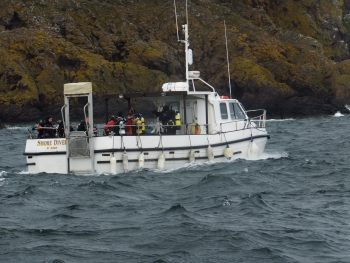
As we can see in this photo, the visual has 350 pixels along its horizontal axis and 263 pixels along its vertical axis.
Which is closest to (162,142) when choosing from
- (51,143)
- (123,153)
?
(123,153)

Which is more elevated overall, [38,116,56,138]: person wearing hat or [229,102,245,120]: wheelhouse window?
[229,102,245,120]: wheelhouse window

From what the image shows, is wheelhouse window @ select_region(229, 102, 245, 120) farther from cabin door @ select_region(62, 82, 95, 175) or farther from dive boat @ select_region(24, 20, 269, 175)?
cabin door @ select_region(62, 82, 95, 175)


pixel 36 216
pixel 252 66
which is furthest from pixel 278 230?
pixel 252 66

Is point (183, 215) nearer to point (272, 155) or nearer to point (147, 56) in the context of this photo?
point (272, 155)

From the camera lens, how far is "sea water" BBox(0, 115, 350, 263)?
417 inches

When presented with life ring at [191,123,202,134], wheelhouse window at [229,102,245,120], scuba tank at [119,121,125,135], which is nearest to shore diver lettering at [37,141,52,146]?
scuba tank at [119,121,125,135]

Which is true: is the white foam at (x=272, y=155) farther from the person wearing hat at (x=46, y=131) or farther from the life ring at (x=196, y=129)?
the person wearing hat at (x=46, y=131)

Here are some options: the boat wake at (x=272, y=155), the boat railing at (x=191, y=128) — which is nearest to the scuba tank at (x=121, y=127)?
the boat railing at (x=191, y=128)

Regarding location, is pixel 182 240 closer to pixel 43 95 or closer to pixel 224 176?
pixel 224 176

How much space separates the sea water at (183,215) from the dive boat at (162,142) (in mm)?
447

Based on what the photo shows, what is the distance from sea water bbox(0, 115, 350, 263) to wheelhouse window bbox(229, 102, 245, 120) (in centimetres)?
231

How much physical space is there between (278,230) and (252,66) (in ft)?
180

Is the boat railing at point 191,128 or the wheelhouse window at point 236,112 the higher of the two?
the wheelhouse window at point 236,112

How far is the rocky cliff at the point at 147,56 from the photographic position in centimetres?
6094
